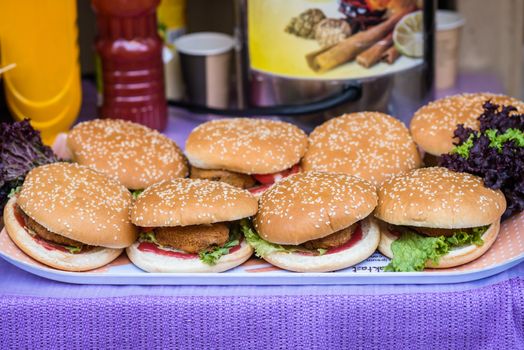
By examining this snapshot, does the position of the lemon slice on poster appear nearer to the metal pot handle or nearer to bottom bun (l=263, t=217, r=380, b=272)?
the metal pot handle

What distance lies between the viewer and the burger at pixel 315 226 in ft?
4.90

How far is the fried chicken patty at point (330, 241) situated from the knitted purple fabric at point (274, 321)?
0.12 meters

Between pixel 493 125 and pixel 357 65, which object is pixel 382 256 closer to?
pixel 493 125

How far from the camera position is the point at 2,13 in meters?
1.96

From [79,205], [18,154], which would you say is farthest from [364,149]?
[18,154]

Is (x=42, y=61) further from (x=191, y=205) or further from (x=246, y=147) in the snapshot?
(x=191, y=205)

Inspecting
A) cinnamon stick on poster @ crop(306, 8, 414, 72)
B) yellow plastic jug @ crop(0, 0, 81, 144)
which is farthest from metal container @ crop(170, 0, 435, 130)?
yellow plastic jug @ crop(0, 0, 81, 144)

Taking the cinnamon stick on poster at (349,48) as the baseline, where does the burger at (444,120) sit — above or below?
below

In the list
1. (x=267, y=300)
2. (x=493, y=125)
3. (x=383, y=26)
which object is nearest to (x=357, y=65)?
(x=383, y=26)

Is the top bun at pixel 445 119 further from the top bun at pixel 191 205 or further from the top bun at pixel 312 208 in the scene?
the top bun at pixel 191 205

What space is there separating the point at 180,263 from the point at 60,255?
22 centimetres

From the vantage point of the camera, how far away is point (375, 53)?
211 centimetres

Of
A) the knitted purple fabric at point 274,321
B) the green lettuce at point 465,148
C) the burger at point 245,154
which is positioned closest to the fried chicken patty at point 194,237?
the knitted purple fabric at point 274,321

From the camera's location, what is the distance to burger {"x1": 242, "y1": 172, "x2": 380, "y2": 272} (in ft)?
4.90
